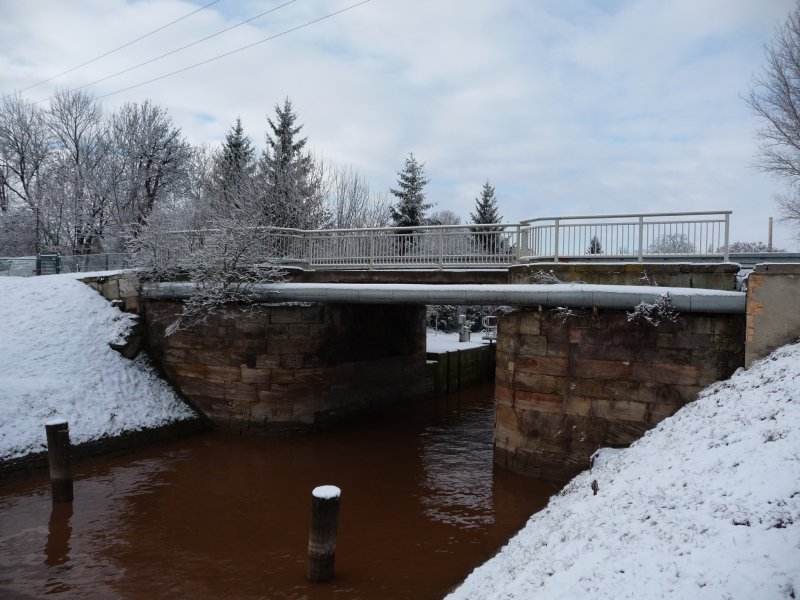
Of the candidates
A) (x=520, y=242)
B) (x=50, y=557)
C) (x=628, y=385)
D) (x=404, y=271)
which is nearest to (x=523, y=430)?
(x=628, y=385)

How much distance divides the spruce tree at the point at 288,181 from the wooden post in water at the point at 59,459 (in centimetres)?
1764

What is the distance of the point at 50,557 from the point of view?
8148mm

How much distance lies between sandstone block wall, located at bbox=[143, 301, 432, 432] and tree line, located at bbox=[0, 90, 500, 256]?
1352 cm

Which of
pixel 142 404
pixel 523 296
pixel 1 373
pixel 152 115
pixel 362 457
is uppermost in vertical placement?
pixel 152 115

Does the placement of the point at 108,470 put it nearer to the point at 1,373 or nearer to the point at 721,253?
the point at 1,373

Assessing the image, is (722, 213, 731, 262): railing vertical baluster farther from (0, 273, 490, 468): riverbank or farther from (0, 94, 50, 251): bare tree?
(0, 94, 50, 251): bare tree

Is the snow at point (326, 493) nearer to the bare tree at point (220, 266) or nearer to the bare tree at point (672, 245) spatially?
the bare tree at point (672, 245)

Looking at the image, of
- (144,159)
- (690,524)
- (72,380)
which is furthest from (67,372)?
(144,159)

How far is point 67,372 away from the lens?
13797 millimetres

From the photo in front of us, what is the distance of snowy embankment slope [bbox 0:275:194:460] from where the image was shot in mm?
12219

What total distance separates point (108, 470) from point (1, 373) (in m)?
3.56

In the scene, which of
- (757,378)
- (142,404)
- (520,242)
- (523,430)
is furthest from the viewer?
(142,404)

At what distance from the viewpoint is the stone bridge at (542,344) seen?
931cm

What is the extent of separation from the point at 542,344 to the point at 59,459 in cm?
875
